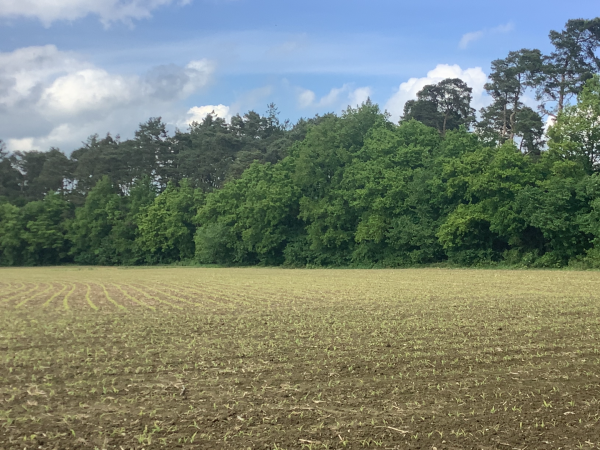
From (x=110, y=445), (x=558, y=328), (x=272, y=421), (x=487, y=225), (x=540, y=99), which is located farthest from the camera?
(x=540, y=99)

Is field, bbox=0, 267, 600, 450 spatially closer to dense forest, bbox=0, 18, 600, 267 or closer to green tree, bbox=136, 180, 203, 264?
dense forest, bbox=0, 18, 600, 267

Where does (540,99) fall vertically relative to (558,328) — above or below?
above

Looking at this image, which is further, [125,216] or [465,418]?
[125,216]

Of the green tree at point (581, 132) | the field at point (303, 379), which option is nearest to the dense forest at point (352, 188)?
the green tree at point (581, 132)

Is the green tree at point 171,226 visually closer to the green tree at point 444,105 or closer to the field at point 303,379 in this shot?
the green tree at point 444,105

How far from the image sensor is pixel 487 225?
41.7 meters

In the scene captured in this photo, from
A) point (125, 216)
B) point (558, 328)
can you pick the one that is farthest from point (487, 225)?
point (125, 216)

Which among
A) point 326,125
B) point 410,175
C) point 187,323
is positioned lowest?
point 187,323

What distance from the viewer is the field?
573cm

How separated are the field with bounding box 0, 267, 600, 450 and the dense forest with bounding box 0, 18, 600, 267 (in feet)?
81.9

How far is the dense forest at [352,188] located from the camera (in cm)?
3912

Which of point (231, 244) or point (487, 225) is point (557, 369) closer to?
point (487, 225)

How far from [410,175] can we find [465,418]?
41602 millimetres

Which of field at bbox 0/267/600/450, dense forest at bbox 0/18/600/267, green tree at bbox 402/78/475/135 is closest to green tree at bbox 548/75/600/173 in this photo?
dense forest at bbox 0/18/600/267
